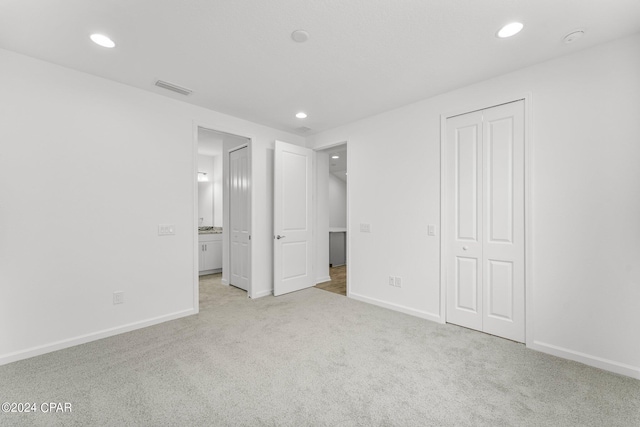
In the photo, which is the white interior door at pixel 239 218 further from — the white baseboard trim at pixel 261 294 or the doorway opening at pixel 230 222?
the white baseboard trim at pixel 261 294

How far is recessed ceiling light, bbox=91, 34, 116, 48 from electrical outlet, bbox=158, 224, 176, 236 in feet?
5.84

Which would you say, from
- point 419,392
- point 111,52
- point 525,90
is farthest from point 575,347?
point 111,52

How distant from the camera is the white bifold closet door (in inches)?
105

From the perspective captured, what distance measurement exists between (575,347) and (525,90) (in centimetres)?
234

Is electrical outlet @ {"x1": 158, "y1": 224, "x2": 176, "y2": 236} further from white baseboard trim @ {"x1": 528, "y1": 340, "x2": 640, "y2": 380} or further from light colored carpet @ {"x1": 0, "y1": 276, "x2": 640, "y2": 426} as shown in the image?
white baseboard trim @ {"x1": 528, "y1": 340, "x2": 640, "y2": 380}

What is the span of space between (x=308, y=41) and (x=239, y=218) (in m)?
3.07

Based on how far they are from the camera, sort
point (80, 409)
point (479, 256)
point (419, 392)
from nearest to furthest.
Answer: point (80, 409) → point (419, 392) → point (479, 256)

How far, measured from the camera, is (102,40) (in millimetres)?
2188

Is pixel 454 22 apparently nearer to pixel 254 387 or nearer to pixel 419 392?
pixel 419 392

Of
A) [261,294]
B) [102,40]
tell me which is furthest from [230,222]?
[102,40]

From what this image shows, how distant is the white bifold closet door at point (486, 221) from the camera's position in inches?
105

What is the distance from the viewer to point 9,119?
2.33m

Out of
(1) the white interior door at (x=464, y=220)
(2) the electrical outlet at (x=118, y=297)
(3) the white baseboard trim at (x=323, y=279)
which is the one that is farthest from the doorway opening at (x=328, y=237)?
(2) the electrical outlet at (x=118, y=297)

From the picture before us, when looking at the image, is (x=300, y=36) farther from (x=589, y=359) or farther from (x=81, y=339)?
(x=589, y=359)
